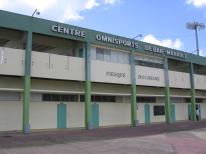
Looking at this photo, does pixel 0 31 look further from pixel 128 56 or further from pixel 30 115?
pixel 128 56

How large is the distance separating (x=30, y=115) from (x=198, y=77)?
24.8 metres

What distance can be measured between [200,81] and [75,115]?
68.0ft

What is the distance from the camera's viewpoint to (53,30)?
990 inches

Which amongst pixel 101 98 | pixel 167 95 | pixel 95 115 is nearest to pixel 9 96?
pixel 95 115

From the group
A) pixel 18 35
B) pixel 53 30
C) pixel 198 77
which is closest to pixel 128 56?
pixel 53 30

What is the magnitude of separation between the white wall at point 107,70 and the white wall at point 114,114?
292 centimetres

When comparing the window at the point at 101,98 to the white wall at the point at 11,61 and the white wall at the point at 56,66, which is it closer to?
the white wall at the point at 56,66

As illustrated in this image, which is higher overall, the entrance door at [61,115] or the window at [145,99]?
the window at [145,99]

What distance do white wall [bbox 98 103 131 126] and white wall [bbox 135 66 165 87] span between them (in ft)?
10.0

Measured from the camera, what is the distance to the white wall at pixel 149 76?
3234 cm

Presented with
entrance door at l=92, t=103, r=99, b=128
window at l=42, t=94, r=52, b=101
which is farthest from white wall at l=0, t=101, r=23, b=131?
entrance door at l=92, t=103, r=99, b=128

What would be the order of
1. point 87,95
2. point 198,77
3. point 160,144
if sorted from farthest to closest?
1. point 198,77
2. point 87,95
3. point 160,144

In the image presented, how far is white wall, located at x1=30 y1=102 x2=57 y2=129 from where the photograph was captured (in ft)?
83.8

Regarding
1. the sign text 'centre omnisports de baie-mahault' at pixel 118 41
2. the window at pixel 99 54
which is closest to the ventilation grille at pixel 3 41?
the sign text 'centre omnisports de baie-mahault' at pixel 118 41
